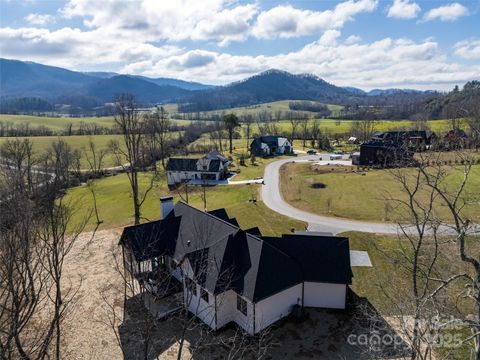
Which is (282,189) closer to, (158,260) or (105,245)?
(105,245)

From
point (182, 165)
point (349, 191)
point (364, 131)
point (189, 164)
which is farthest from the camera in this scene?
point (364, 131)

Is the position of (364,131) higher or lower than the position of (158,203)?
higher

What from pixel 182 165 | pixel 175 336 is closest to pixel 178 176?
pixel 182 165

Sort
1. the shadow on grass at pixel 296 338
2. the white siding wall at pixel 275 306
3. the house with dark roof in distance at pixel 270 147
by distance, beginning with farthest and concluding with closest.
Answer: the house with dark roof in distance at pixel 270 147 < the white siding wall at pixel 275 306 < the shadow on grass at pixel 296 338

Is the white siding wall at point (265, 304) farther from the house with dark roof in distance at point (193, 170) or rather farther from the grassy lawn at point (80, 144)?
the grassy lawn at point (80, 144)

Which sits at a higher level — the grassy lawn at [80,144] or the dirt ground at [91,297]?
the grassy lawn at [80,144]

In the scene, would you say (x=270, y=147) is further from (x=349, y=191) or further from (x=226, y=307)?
(x=226, y=307)

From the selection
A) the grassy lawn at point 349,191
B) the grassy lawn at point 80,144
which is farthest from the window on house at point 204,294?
the grassy lawn at point 80,144
